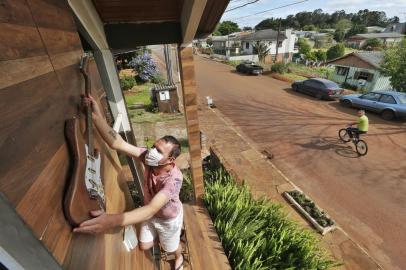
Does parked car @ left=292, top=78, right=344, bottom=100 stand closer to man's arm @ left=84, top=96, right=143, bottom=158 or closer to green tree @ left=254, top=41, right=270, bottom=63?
man's arm @ left=84, top=96, right=143, bottom=158

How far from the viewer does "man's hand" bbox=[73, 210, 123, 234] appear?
1.15 meters

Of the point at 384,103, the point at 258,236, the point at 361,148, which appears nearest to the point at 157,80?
the point at 361,148

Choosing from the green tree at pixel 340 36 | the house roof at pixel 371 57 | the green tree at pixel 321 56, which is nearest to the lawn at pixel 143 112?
the house roof at pixel 371 57

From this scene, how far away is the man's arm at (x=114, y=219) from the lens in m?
1.19

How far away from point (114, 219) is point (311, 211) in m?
5.22

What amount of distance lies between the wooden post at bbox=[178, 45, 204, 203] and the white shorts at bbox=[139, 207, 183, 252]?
61.2 inches

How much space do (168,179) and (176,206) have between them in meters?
0.45

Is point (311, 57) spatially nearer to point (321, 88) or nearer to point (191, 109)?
point (321, 88)

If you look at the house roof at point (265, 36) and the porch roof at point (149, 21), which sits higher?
the porch roof at point (149, 21)

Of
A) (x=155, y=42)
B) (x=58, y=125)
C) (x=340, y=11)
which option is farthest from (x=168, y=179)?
(x=340, y=11)

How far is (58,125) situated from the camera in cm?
119

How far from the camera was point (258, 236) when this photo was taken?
11.8ft

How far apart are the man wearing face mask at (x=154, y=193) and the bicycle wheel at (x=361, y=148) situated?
26.4 feet

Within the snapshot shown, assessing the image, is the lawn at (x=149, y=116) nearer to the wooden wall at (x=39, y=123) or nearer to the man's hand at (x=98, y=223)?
the wooden wall at (x=39, y=123)
